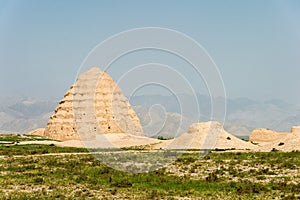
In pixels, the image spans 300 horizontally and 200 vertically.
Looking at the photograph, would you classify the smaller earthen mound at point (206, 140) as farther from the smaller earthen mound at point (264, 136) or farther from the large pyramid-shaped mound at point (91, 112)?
the smaller earthen mound at point (264, 136)

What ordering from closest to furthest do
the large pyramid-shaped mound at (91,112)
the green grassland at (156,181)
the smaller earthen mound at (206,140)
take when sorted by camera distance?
the green grassland at (156,181), the smaller earthen mound at (206,140), the large pyramid-shaped mound at (91,112)

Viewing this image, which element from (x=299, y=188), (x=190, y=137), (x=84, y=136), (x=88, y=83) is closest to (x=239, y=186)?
(x=299, y=188)

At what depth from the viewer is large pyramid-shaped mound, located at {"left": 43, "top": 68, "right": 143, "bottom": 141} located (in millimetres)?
91938

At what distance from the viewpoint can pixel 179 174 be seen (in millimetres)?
31438

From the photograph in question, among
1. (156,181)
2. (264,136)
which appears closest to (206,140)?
(156,181)

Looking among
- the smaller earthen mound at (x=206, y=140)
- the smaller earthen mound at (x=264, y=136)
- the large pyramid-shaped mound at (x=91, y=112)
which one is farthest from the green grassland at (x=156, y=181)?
the smaller earthen mound at (x=264, y=136)

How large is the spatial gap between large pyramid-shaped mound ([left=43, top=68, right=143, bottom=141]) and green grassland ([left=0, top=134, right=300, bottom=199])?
5472 cm

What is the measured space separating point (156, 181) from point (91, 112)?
6773 centimetres

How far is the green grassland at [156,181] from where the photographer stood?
23.0m

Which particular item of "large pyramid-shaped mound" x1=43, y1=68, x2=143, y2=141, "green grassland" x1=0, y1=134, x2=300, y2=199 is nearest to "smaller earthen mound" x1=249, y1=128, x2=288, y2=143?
"large pyramid-shaped mound" x1=43, y1=68, x2=143, y2=141

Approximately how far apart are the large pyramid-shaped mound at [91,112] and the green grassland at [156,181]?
54719 millimetres

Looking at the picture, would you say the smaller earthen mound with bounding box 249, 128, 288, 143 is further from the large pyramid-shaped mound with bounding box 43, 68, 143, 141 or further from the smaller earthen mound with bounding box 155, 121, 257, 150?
the smaller earthen mound with bounding box 155, 121, 257, 150

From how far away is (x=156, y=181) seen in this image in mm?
27625

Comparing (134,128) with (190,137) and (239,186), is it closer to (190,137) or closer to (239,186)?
(190,137)
